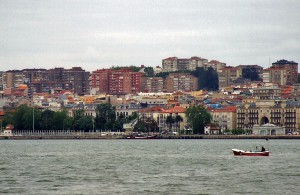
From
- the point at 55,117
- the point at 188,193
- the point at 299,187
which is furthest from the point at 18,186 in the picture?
the point at 55,117

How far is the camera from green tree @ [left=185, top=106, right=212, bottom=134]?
144m

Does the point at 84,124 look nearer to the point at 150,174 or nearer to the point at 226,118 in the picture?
the point at 226,118

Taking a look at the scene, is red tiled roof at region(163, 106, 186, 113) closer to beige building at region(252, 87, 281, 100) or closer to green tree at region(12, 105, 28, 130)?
beige building at region(252, 87, 281, 100)

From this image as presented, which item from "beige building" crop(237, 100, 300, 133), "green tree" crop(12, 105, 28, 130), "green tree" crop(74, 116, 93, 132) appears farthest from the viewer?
"beige building" crop(237, 100, 300, 133)

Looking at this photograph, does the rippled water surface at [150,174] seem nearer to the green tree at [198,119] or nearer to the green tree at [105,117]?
the green tree at [198,119]

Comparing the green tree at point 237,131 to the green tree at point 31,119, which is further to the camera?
the green tree at point 31,119

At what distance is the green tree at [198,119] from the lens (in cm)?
14438

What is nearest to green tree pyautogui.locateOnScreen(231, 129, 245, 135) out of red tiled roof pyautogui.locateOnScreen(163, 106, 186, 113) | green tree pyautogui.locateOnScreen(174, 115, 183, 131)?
green tree pyautogui.locateOnScreen(174, 115, 183, 131)

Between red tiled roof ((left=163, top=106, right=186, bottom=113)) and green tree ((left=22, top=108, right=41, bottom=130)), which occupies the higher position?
red tiled roof ((left=163, top=106, right=186, bottom=113))

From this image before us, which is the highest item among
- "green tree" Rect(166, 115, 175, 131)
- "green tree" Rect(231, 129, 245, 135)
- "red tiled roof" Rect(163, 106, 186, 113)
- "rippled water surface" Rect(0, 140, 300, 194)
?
"red tiled roof" Rect(163, 106, 186, 113)

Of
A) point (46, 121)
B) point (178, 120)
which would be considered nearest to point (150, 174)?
point (46, 121)

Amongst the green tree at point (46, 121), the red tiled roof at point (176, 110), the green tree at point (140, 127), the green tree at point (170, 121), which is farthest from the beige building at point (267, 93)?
the green tree at point (46, 121)

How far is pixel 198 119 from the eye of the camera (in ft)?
474

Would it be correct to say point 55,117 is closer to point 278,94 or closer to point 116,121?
point 116,121
